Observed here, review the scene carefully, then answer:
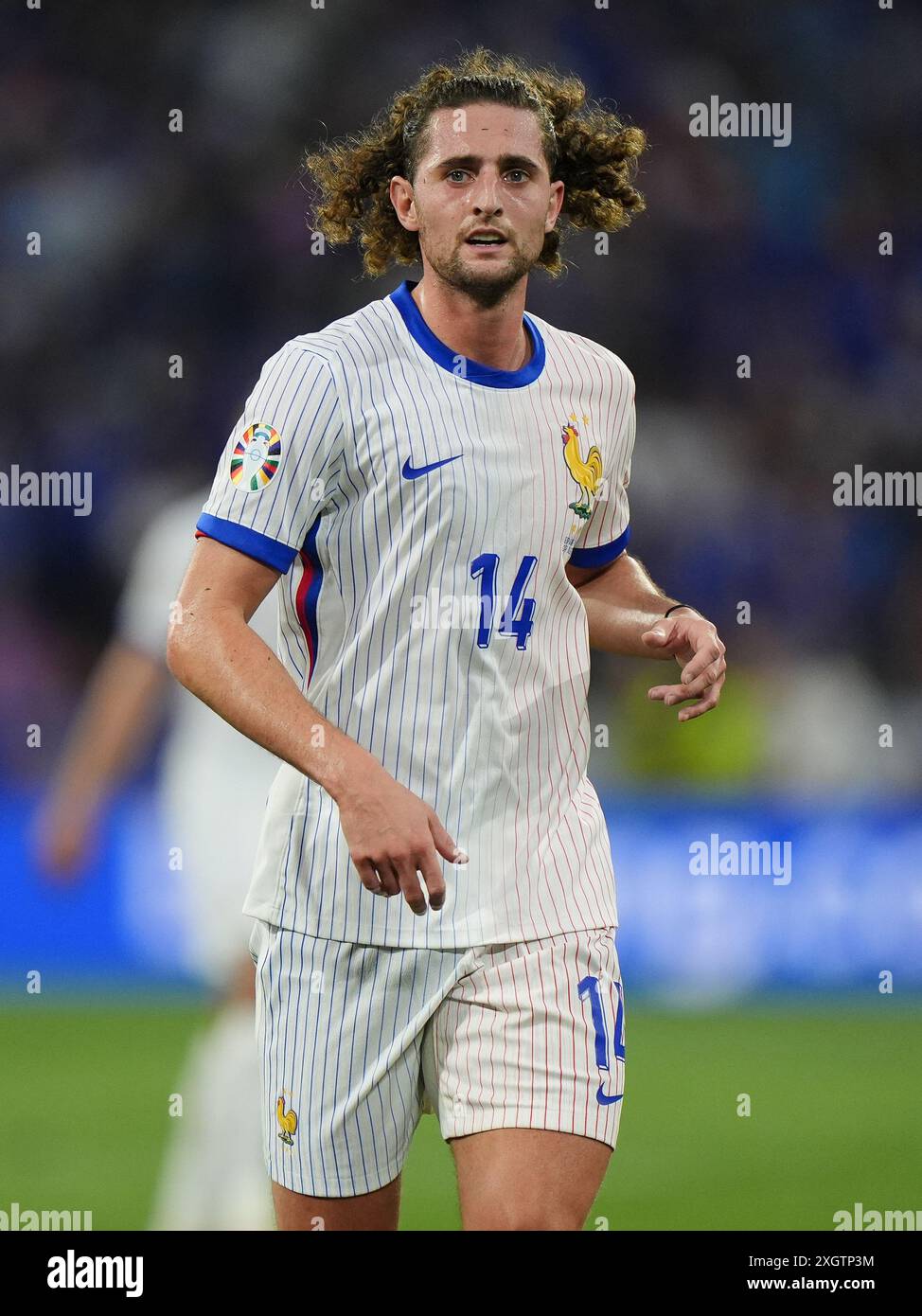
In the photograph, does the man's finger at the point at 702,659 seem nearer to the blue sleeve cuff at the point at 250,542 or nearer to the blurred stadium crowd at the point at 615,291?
the blue sleeve cuff at the point at 250,542

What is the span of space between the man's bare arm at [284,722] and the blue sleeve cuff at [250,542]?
0.01 m

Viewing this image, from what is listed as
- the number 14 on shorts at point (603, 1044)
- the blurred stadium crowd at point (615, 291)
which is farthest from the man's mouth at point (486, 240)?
the blurred stadium crowd at point (615, 291)

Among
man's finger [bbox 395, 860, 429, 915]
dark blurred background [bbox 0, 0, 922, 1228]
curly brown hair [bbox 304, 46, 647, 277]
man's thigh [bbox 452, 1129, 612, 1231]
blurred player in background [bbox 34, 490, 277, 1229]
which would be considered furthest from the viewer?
dark blurred background [bbox 0, 0, 922, 1228]

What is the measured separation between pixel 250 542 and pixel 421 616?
0.28 m

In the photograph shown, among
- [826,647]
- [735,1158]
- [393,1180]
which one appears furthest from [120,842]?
[393,1180]

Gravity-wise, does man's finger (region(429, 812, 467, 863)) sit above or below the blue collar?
below

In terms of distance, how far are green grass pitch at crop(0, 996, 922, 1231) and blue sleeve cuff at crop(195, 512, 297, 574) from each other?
6.99 ft

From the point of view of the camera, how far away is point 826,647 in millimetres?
7980

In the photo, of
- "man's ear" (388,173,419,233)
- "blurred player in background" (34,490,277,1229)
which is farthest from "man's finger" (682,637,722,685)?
"blurred player in background" (34,490,277,1229)

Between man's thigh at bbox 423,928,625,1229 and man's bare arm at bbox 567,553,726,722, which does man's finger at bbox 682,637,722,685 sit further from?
man's thigh at bbox 423,928,625,1229

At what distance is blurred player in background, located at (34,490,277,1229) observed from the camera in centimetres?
375

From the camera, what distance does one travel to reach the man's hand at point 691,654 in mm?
2809

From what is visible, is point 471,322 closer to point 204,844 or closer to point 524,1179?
point 524,1179
